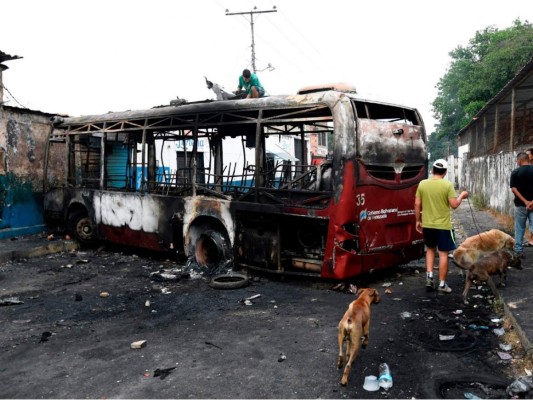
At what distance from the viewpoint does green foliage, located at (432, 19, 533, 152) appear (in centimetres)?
2894

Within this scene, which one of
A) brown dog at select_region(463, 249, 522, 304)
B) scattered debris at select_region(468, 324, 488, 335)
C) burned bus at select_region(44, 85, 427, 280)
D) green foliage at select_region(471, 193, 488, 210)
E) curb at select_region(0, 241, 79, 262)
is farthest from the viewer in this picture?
green foliage at select_region(471, 193, 488, 210)

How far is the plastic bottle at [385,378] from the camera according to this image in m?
3.50

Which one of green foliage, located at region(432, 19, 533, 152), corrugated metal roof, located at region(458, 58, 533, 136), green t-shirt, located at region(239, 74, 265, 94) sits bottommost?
green t-shirt, located at region(239, 74, 265, 94)

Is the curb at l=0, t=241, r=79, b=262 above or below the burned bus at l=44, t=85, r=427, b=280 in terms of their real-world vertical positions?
below

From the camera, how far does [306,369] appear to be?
388 cm

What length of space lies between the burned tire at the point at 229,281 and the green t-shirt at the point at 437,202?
283 cm

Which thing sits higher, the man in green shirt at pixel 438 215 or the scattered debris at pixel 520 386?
the man in green shirt at pixel 438 215

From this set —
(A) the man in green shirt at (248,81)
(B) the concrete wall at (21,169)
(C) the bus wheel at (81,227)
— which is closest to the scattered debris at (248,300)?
(A) the man in green shirt at (248,81)

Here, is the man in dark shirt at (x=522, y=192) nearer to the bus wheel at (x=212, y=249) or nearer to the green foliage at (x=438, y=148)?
the bus wheel at (x=212, y=249)

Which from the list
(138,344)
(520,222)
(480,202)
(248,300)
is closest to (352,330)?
(138,344)

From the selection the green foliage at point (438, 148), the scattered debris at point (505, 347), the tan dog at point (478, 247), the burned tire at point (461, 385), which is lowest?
the burned tire at point (461, 385)

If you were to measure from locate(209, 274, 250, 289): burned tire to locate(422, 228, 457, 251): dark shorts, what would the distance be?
279 centimetres

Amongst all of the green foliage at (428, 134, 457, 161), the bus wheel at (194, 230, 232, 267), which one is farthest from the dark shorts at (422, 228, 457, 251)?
the green foliage at (428, 134, 457, 161)

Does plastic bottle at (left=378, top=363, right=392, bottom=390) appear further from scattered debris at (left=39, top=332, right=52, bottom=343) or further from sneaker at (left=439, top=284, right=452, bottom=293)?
scattered debris at (left=39, top=332, right=52, bottom=343)
